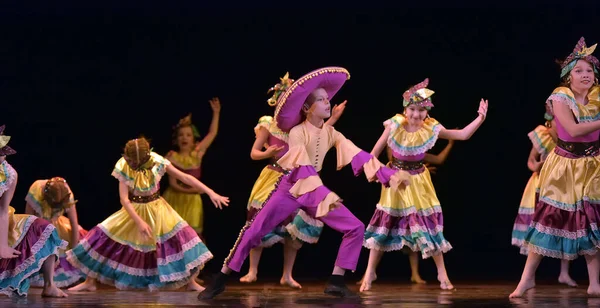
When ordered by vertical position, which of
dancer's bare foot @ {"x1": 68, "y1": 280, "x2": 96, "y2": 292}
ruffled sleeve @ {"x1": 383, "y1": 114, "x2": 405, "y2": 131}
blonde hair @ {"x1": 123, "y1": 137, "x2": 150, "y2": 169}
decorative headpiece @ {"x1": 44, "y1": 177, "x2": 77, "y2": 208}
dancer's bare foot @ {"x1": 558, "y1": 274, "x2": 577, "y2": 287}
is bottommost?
dancer's bare foot @ {"x1": 68, "y1": 280, "x2": 96, "y2": 292}

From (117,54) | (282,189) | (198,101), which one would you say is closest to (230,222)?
(198,101)

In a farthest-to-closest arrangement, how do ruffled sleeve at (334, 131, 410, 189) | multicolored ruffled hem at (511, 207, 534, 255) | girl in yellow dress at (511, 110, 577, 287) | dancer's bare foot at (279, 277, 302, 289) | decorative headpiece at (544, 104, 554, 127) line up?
multicolored ruffled hem at (511, 207, 534, 255) < girl in yellow dress at (511, 110, 577, 287) < decorative headpiece at (544, 104, 554, 127) < dancer's bare foot at (279, 277, 302, 289) < ruffled sleeve at (334, 131, 410, 189)

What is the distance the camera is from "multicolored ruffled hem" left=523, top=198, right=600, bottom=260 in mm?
5094

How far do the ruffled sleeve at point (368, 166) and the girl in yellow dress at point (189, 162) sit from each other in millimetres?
2809

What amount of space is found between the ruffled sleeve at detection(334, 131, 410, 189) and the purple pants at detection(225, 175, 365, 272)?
0.24 m

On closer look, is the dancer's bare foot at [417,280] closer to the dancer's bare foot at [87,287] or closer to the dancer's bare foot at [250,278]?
the dancer's bare foot at [250,278]

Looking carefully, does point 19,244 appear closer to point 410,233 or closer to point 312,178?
point 312,178

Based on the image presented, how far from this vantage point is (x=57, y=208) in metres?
6.34

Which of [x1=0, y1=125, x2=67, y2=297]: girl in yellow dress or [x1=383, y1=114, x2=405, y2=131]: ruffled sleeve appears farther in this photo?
[x1=383, y1=114, x2=405, y2=131]: ruffled sleeve

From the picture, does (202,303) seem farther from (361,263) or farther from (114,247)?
(361,263)

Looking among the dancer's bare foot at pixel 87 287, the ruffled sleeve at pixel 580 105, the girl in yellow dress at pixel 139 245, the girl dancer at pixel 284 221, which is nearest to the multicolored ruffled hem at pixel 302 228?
the girl dancer at pixel 284 221

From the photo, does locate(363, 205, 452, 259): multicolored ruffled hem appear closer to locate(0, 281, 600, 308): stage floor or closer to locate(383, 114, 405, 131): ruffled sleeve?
locate(0, 281, 600, 308): stage floor

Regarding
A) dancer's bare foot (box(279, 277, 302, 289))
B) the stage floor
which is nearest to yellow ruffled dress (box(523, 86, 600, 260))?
the stage floor

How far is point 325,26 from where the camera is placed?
26.4 feet
